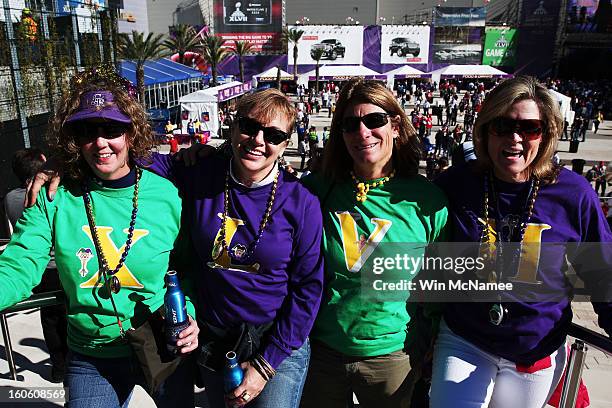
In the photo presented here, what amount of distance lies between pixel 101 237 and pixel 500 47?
55.6 meters

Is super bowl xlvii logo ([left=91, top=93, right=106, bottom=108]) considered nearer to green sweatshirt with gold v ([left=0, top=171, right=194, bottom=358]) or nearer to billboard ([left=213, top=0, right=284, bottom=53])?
green sweatshirt with gold v ([left=0, top=171, right=194, bottom=358])

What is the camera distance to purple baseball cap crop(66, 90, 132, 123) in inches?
78.0

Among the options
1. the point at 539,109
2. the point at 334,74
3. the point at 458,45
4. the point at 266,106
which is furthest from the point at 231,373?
the point at 458,45

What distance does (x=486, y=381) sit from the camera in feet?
7.04

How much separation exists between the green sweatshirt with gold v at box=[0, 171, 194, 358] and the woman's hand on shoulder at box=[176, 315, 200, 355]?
202 mm

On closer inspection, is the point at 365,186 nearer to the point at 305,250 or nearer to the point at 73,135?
the point at 305,250

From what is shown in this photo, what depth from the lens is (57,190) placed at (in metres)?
2.01

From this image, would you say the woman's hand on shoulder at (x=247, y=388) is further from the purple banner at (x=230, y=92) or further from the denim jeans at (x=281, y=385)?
the purple banner at (x=230, y=92)

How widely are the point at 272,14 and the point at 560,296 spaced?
177ft

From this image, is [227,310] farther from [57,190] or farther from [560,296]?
[560,296]

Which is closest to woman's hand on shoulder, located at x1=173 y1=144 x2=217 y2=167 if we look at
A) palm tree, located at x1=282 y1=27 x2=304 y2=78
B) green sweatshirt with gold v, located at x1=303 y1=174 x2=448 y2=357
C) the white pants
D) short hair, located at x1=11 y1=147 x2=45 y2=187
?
green sweatshirt with gold v, located at x1=303 y1=174 x2=448 y2=357

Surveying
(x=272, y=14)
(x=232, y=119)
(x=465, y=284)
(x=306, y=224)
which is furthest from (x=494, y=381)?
(x=272, y=14)

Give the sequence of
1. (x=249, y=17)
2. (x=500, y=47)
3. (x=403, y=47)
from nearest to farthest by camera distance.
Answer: (x=403, y=47)
(x=500, y=47)
(x=249, y=17)

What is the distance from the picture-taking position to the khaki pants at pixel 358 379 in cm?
227
